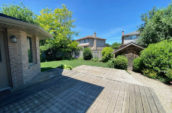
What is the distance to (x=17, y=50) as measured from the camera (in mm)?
2877

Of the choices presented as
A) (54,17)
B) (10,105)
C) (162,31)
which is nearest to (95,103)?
(10,105)

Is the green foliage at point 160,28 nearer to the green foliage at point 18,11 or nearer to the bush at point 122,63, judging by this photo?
the bush at point 122,63

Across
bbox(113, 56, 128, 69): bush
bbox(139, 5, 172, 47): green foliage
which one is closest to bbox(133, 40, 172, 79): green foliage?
bbox(113, 56, 128, 69): bush

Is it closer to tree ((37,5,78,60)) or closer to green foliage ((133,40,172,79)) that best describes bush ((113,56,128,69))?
green foliage ((133,40,172,79))

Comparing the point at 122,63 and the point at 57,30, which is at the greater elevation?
the point at 57,30

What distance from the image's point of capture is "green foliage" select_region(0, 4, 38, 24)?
10289mm

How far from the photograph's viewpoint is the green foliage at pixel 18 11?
10.3 metres

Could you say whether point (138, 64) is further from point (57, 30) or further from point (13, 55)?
point (57, 30)

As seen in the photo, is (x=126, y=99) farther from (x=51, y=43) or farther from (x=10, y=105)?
(x=51, y=43)

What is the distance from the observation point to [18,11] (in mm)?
10672

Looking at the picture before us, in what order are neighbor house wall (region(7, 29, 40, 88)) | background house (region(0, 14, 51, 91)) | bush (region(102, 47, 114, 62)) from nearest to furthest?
background house (region(0, 14, 51, 91)), neighbor house wall (region(7, 29, 40, 88)), bush (region(102, 47, 114, 62))

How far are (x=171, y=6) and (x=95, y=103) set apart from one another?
Answer: 12.7m

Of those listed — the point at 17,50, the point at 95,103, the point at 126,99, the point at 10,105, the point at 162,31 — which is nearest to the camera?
the point at 10,105

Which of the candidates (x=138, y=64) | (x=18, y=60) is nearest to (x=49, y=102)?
(x=18, y=60)
